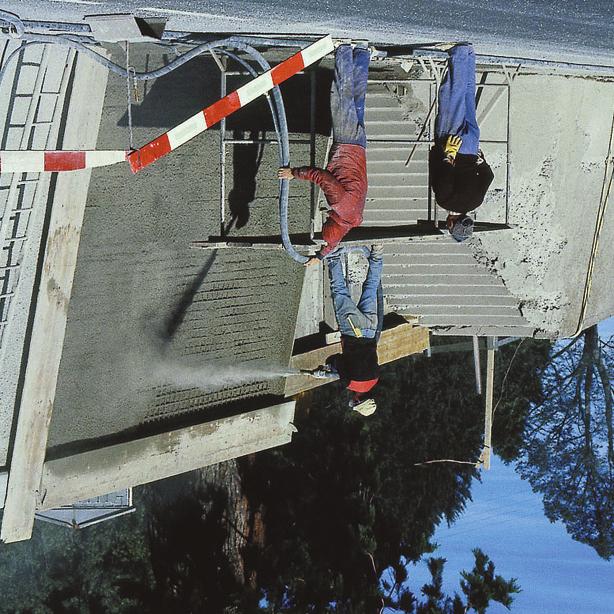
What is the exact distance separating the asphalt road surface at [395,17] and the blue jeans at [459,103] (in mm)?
272

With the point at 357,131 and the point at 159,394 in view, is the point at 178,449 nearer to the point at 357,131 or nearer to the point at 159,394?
the point at 159,394

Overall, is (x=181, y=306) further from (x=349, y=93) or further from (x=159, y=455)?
(x=349, y=93)

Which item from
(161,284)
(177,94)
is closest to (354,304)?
(161,284)

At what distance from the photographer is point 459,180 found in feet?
18.2

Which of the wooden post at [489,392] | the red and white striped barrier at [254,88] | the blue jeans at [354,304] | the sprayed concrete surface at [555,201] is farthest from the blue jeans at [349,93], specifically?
the wooden post at [489,392]

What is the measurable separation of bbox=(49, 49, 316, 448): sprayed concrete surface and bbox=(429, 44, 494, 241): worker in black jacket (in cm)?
180

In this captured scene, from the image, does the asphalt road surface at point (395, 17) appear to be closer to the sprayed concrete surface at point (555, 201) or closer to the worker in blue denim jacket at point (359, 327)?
the sprayed concrete surface at point (555, 201)

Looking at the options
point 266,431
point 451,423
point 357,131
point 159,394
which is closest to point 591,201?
point 357,131

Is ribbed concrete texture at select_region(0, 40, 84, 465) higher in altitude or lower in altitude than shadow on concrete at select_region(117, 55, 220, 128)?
lower

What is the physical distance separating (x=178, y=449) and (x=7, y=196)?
9.88 feet

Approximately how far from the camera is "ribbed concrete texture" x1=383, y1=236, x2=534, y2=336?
789 cm

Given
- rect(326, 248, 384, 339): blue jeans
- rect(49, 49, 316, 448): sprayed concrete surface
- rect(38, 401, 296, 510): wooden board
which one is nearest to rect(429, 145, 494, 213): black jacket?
rect(326, 248, 384, 339): blue jeans

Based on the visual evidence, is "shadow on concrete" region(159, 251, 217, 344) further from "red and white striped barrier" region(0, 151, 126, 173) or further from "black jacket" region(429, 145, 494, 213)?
"black jacket" region(429, 145, 494, 213)

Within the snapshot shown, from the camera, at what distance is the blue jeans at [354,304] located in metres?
6.63
